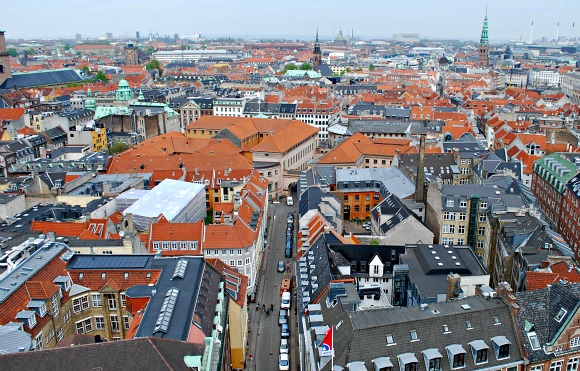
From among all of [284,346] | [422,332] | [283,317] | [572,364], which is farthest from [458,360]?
[283,317]

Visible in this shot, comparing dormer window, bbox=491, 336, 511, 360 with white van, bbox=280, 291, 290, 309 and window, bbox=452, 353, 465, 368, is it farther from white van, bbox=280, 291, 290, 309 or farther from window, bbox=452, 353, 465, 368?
white van, bbox=280, 291, 290, 309

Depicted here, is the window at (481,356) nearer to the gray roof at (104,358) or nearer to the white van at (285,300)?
the gray roof at (104,358)

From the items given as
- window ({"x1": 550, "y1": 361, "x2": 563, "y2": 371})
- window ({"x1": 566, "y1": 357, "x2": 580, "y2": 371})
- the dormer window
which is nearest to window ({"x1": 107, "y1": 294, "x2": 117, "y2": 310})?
the dormer window

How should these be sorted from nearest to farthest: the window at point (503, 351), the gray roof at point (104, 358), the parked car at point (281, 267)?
1. the gray roof at point (104, 358)
2. the window at point (503, 351)
3. the parked car at point (281, 267)

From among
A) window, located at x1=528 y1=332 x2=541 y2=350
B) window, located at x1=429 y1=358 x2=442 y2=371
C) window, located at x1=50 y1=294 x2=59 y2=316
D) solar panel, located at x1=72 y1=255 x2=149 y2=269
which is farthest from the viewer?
solar panel, located at x1=72 y1=255 x2=149 y2=269

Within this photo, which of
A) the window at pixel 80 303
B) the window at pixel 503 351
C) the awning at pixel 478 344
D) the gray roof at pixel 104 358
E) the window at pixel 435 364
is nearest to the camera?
the gray roof at pixel 104 358

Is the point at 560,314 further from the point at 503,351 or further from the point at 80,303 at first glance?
the point at 80,303

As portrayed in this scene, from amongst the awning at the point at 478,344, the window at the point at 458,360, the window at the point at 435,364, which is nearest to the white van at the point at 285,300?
the window at the point at 435,364
